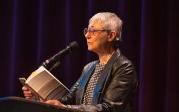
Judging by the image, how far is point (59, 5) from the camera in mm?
3408

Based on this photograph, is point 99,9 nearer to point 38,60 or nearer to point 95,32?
point 38,60

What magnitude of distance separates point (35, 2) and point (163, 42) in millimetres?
991

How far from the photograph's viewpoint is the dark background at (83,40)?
306cm

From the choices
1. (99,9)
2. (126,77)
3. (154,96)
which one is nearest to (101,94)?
(126,77)

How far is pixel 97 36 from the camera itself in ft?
7.55

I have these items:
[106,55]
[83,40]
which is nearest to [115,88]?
[106,55]

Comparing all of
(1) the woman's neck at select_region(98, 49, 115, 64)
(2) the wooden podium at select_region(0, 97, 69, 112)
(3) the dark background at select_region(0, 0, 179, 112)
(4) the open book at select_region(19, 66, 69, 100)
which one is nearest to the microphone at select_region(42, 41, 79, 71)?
(4) the open book at select_region(19, 66, 69, 100)

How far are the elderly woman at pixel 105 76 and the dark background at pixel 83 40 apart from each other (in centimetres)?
68

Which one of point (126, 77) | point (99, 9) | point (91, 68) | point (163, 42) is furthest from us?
point (99, 9)

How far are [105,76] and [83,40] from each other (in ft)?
3.62

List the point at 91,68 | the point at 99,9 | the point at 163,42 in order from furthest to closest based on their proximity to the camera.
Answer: the point at 99,9, the point at 163,42, the point at 91,68

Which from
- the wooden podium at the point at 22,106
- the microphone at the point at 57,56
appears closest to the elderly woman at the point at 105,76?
the microphone at the point at 57,56

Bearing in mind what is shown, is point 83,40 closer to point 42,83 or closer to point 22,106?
point 42,83

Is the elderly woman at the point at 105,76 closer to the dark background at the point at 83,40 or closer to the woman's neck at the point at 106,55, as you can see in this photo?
the woman's neck at the point at 106,55
